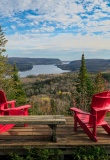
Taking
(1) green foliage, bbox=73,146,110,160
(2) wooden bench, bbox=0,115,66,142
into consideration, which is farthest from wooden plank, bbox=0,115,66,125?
(1) green foliage, bbox=73,146,110,160

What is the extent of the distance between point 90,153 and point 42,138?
1.04m

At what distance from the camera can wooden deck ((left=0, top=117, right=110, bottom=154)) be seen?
186 inches

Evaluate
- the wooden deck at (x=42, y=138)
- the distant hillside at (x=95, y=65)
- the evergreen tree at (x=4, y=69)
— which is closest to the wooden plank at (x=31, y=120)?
the wooden deck at (x=42, y=138)

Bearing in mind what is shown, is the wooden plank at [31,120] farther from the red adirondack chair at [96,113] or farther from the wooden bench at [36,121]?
the red adirondack chair at [96,113]

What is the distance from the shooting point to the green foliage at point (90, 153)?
181 inches

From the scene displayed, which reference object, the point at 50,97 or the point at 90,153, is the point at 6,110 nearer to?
the point at 90,153

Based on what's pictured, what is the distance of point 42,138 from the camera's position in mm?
5082

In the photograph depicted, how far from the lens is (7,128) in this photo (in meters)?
5.54

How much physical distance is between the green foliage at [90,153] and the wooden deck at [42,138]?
0.34 ft

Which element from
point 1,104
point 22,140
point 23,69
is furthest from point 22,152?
point 23,69

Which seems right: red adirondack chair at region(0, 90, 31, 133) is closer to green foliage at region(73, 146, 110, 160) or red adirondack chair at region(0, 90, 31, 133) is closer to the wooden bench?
the wooden bench

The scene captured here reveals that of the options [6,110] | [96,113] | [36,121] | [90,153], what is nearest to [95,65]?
[6,110]

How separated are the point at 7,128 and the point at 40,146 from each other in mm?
1160

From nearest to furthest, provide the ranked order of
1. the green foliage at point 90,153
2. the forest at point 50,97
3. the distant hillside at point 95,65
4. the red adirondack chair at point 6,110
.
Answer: the green foliage at point 90,153 → the red adirondack chair at point 6,110 → the forest at point 50,97 → the distant hillside at point 95,65
